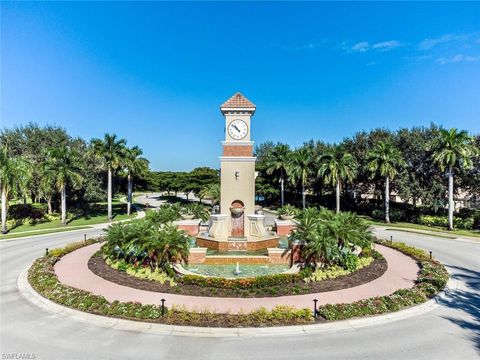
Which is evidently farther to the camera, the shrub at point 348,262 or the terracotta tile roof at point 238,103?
the terracotta tile roof at point 238,103

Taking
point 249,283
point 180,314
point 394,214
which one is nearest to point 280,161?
point 394,214

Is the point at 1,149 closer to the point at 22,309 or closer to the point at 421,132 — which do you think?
the point at 22,309

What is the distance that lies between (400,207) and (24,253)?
46.9m

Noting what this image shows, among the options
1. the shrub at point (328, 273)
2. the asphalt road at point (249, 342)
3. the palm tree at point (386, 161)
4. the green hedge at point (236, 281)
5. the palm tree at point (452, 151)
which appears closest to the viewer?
the asphalt road at point (249, 342)

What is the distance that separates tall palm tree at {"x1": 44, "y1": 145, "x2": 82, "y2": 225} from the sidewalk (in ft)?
71.8

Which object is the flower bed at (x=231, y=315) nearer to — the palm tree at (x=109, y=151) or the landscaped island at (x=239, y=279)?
the landscaped island at (x=239, y=279)

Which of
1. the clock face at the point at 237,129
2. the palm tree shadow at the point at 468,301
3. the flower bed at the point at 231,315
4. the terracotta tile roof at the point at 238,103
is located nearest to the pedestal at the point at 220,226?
the clock face at the point at 237,129

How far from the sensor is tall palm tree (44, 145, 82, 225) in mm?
36772

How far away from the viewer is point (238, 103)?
76.2 ft

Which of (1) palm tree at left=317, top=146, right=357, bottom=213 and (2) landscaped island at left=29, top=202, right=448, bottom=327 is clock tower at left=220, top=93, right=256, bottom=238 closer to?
(2) landscaped island at left=29, top=202, right=448, bottom=327

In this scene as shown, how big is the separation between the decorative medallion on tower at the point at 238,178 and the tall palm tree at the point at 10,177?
77.1ft

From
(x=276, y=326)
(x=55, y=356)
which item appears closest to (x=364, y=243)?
(x=276, y=326)

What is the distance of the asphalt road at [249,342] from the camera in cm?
922

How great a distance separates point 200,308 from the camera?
1245cm
